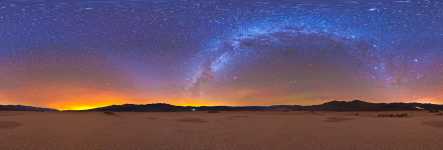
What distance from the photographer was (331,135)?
946 cm

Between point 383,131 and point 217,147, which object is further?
point 383,131

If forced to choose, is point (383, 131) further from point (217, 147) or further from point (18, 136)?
point (18, 136)

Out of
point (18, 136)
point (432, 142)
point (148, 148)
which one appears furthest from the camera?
point (18, 136)

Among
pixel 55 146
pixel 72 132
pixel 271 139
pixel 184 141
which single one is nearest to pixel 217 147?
pixel 184 141

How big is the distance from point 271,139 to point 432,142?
2.96 meters

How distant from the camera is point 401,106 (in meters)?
39.3

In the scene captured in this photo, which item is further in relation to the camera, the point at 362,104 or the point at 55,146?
the point at 362,104

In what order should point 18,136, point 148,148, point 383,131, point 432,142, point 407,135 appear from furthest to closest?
point 383,131, point 407,135, point 18,136, point 432,142, point 148,148

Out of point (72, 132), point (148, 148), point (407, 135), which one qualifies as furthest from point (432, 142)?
point (72, 132)

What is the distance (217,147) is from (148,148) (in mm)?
1160

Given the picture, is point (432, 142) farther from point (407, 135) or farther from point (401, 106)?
point (401, 106)

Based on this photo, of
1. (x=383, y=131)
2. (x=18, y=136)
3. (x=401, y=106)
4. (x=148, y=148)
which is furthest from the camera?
(x=401, y=106)

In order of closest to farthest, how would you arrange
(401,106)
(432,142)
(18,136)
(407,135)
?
(432,142) < (18,136) < (407,135) < (401,106)

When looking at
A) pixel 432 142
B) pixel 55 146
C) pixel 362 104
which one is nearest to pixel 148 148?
pixel 55 146
